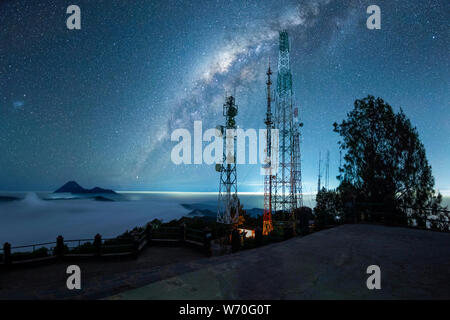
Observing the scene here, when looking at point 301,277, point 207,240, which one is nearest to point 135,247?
point 207,240

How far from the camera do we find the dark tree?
18.4m

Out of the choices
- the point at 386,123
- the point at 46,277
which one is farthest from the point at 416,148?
the point at 46,277

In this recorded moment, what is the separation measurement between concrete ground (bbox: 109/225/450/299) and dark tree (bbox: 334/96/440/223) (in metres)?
13.6

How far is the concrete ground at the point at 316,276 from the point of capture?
3.65 metres

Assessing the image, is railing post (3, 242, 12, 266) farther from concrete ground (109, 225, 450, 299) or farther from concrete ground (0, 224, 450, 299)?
concrete ground (109, 225, 450, 299)

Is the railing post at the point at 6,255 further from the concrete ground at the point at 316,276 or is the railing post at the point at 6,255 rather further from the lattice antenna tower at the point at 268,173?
the lattice antenna tower at the point at 268,173

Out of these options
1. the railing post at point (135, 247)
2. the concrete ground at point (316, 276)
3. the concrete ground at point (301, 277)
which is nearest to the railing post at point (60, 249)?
the railing post at point (135, 247)

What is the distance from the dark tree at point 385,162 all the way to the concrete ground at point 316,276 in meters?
13.6

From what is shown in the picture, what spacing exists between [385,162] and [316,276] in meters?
19.4

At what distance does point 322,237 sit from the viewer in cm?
889

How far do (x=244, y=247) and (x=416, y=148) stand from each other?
18251mm

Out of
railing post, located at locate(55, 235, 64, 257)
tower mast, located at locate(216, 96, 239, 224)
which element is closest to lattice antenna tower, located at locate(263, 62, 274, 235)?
tower mast, located at locate(216, 96, 239, 224)
